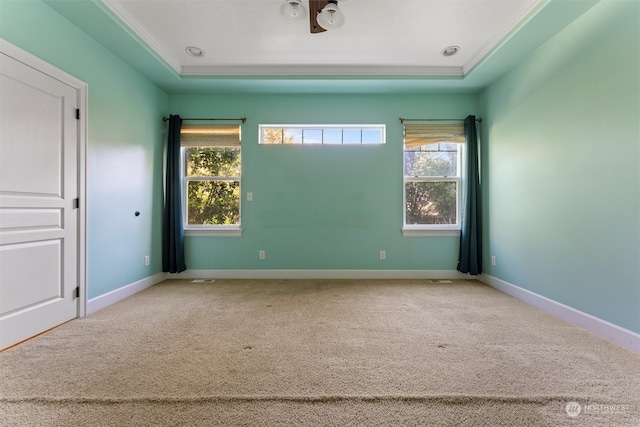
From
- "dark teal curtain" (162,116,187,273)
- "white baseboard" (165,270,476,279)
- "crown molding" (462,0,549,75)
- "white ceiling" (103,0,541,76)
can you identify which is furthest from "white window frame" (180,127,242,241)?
"crown molding" (462,0,549,75)

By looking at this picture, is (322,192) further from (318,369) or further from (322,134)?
(318,369)

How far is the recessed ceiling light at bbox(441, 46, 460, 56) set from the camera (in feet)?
8.91

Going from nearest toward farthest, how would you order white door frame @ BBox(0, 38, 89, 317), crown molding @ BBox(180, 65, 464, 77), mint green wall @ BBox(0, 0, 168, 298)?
mint green wall @ BBox(0, 0, 168, 298)
white door frame @ BBox(0, 38, 89, 317)
crown molding @ BBox(180, 65, 464, 77)

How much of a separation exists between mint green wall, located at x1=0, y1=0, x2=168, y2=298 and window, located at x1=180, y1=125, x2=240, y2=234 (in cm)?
38

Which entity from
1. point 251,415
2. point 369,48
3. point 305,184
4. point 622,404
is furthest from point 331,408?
point 369,48

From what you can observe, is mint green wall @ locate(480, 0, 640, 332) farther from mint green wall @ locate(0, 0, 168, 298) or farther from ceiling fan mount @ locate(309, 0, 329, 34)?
mint green wall @ locate(0, 0, 168, 298)

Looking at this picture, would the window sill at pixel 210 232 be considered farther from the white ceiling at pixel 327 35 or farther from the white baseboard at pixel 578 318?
the white baseboard at pixel 578 318

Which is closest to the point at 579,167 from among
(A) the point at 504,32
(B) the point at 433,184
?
(A) the point at 504,32

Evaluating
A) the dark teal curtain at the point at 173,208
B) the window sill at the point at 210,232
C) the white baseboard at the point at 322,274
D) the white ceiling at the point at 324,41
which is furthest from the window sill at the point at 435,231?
the dark teal curtain at the point at 173,208

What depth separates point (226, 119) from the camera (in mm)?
3494

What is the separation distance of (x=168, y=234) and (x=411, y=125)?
361 cm

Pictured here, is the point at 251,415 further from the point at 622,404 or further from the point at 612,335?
the point at 612,335

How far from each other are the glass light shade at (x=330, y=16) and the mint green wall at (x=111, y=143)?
2.14 m

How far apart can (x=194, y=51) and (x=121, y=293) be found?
8.90ft
